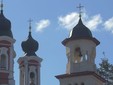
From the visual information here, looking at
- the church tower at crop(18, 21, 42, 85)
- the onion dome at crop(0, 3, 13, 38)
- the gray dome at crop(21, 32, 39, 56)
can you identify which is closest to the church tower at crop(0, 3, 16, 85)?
the onion dome at crop(0, 3, 13, 38)

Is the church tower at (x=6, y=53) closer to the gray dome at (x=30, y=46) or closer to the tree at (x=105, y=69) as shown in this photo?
the gray dome at (x=30, y=46)

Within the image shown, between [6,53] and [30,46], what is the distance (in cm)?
675

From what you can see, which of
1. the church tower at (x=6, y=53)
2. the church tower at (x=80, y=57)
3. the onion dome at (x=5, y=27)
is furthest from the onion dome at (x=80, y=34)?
the onion dome at (x=5, y=27)

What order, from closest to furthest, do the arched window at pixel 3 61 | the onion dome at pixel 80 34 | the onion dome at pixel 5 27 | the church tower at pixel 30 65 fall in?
the onion dome at pixel 80 34
the arched window at pixel 3 61
the onion dome at pixel 5 27
the church tower at pixel 30 65

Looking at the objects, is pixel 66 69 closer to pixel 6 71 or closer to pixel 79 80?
pixel 79 80

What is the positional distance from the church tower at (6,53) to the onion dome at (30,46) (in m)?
5.49

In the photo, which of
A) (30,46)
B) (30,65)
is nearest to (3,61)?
(30,65)

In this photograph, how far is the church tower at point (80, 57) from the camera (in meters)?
42.8

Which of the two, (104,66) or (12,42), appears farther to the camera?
(104,66)

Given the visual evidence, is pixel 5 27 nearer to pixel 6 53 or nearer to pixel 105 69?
pixel 6 53

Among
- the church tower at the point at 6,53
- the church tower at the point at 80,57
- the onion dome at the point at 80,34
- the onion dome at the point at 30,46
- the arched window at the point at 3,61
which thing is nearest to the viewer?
the church tower at the point at 80,57

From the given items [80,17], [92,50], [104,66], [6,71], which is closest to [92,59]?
[92,50]

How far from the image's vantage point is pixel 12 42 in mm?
51250

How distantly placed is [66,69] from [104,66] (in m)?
13.5
